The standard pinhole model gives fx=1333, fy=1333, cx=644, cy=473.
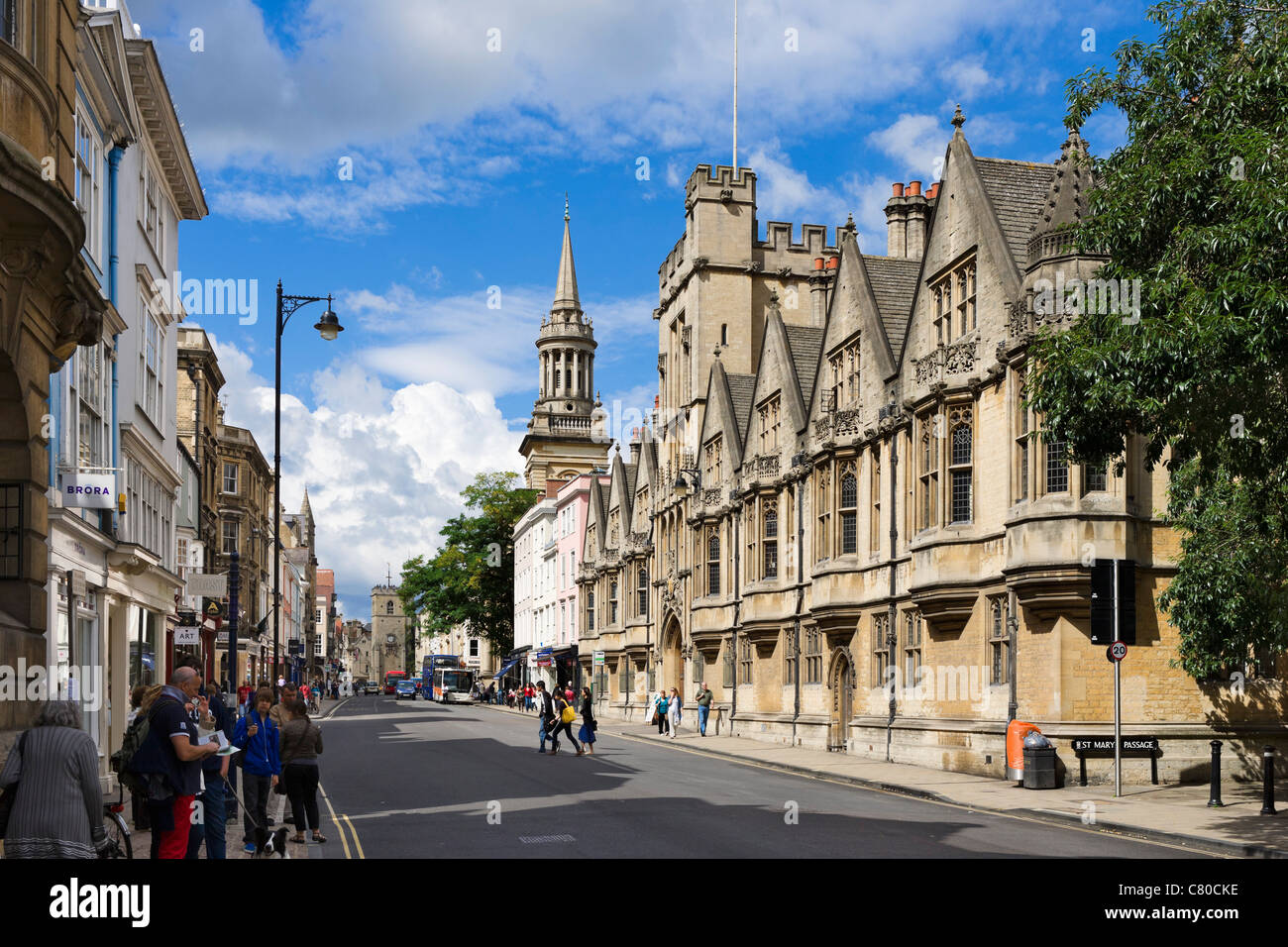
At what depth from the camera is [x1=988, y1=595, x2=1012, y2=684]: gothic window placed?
27.0 meters

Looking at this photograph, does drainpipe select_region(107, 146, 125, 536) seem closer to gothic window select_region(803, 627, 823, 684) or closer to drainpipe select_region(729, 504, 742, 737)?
gothic window select_region(803, 627, 823, 684)

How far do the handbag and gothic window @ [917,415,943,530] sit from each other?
76.8ft

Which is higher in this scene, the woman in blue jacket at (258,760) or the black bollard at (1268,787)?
the woman in blue jacket at (258,760)

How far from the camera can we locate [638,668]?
6103cm

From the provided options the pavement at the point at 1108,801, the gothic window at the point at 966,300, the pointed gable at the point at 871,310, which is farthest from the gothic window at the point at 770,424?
the gothic window at the point at 966,300

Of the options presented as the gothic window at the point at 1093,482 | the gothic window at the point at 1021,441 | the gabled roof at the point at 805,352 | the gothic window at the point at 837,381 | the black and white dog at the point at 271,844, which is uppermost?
the gabled roof at the point at 805,352

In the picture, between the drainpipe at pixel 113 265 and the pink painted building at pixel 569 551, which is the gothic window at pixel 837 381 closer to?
the drainpipe at pixel 113 265

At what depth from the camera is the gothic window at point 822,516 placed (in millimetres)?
36250

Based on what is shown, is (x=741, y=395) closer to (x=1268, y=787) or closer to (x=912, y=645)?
(x=912, y=645)

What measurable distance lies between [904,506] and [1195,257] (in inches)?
683

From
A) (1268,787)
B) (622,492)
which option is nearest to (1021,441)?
(1268,787)

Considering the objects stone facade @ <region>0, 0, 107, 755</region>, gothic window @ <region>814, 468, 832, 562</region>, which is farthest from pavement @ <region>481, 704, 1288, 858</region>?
stone facade @ <region>0, 0, 107, 755</region>

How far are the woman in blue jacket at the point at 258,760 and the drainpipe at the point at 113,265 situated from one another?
A: 10037 mm
